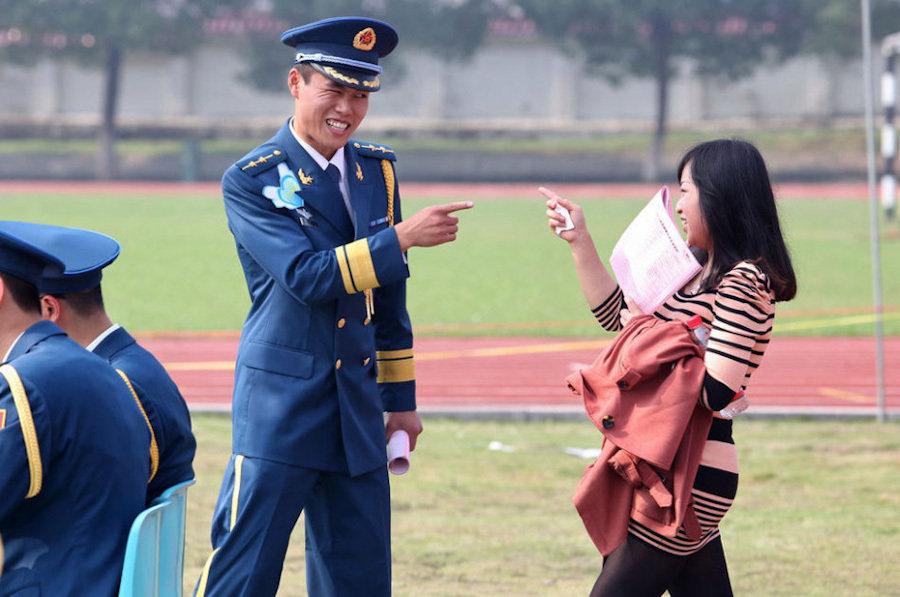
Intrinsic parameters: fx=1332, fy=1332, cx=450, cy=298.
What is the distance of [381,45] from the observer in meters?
3.34

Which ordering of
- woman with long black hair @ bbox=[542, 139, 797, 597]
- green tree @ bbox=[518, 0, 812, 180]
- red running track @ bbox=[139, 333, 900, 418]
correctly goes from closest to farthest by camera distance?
woman with long black hair @ bbox=[542, 139, 797, 597]
red running track @ bbox=[139, 333, 900, 418]
green tree @ bbox=[518, 0, 812, 180]

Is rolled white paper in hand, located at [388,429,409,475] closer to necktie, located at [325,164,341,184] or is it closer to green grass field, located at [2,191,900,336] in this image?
necktie, located at [325,164,341,184]

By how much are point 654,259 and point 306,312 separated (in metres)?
0.83

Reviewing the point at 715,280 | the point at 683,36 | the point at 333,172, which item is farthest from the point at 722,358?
the point at 683,36

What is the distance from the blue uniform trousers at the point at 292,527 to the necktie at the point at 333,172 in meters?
0.71

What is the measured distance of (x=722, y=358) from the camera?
9.56 feet

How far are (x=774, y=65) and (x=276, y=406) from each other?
44.4 meters

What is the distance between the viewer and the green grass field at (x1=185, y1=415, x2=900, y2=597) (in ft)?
16.0

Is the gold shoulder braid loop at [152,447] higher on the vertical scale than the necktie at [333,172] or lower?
lower

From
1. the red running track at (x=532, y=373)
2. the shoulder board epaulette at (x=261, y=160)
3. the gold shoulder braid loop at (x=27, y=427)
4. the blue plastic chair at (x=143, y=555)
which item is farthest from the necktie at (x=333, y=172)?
the red running track at (x=532, y=373)

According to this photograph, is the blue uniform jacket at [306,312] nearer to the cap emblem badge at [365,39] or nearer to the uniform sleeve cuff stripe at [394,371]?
the uniform sleeve cuff stripe at [394,371]

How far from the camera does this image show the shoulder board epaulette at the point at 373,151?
3.38 m

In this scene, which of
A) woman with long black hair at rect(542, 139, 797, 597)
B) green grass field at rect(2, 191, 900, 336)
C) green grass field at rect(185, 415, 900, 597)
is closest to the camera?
woman with long black hair at rect(542, 139, 797, 597)

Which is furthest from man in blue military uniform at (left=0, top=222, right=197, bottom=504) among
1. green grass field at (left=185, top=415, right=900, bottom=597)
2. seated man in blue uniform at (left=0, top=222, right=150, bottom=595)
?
green grass field at (left=185, top=415, right=900, bottom=597)
